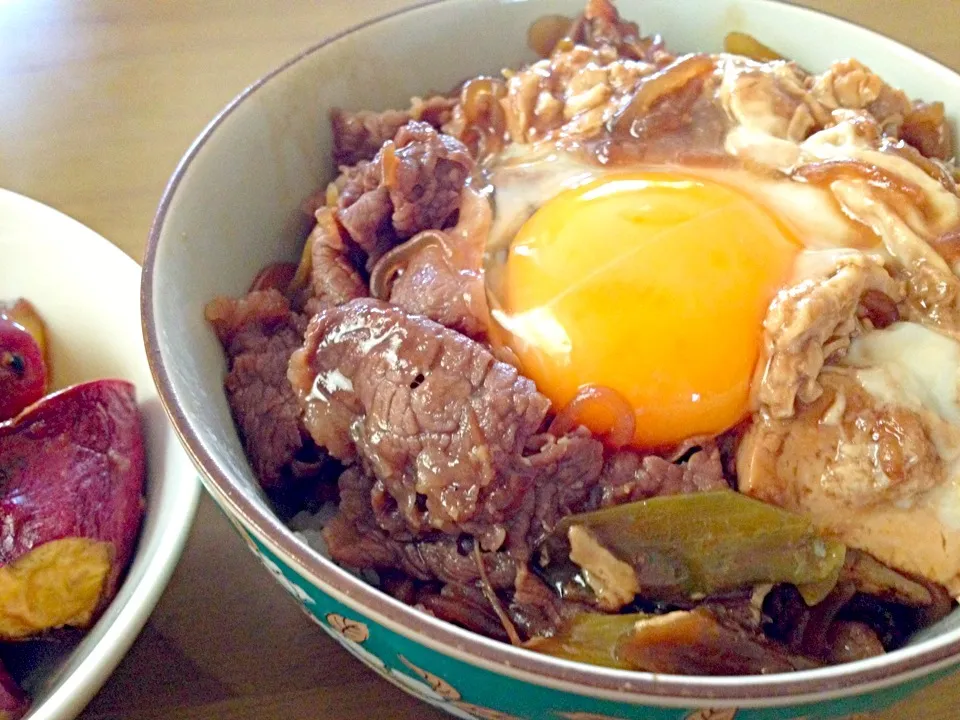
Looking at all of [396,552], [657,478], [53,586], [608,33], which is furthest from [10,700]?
[608,33]

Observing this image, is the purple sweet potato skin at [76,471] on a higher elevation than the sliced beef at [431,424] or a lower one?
lower

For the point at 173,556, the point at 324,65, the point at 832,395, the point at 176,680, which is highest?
the point at 324,65

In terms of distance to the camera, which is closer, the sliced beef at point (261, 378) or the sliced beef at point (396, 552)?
the sliced beef at point (396, 552)

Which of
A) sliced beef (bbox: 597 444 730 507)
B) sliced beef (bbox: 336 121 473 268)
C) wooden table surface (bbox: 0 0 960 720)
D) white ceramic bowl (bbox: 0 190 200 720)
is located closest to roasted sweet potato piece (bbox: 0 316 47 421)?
white ceramic bowl (bbox: 0 190 200 720)

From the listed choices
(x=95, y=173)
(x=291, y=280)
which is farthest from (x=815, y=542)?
(x=95, y=173)

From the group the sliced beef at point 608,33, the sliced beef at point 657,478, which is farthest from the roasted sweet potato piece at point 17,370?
the sliced beef at point 608,33

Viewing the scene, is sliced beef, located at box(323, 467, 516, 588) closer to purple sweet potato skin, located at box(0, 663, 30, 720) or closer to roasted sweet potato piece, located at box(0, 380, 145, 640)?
roasted sweet potato piece, located at box(0, 380, 145, 640)

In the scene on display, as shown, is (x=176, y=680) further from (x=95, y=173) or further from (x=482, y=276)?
(x=95, y=173)

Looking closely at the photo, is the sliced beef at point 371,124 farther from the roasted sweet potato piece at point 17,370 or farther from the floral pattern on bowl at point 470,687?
the floral pattern on bowl at point 470,687
